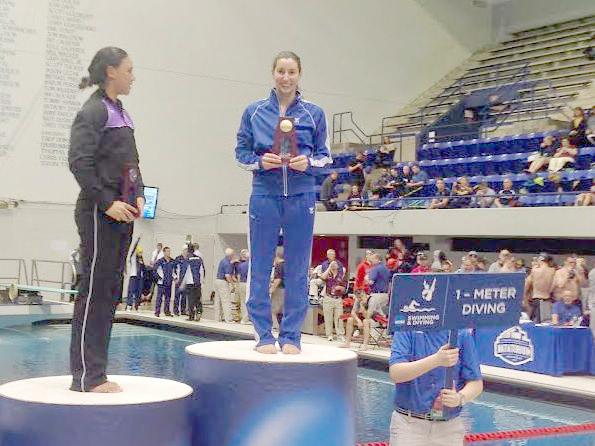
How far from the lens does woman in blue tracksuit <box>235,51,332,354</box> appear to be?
4.47 metres

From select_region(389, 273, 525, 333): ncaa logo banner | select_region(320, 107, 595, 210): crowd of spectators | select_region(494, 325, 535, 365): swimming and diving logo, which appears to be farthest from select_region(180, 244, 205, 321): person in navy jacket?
select_region(389, 273, 525, 333): ncaa logo banner

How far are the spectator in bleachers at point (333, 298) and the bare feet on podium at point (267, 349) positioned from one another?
9.93 metres

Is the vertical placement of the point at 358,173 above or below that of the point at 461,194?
above

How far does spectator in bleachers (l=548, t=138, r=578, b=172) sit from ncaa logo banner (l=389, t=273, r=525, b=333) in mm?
12643

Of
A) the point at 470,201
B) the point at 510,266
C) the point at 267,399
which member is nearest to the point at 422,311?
the point at 267,399

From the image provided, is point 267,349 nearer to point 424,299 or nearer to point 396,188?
point 424,299

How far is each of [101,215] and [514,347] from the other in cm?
848

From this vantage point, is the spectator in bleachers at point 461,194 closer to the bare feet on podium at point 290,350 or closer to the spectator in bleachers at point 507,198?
the spectator in bleachers at point 507,198

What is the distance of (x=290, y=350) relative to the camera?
171 inches

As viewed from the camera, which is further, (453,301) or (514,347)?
(514,347)

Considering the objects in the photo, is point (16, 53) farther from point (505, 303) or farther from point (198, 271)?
point (505, 303)

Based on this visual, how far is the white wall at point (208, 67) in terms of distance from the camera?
65.9 ft

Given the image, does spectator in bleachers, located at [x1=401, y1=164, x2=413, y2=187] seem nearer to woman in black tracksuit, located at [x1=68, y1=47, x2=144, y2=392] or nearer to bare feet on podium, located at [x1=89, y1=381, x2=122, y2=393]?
woman in black tracksuit, located at [x1=68, y1=47, x2=144, y2=392]

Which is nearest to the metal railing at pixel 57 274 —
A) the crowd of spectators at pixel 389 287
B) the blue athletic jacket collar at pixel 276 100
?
the crowd of spectators at pixel 389 287
